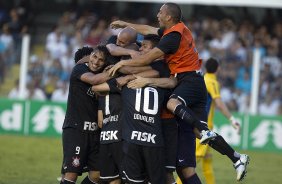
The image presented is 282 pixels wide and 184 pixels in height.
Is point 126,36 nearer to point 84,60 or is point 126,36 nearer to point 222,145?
point 84,60

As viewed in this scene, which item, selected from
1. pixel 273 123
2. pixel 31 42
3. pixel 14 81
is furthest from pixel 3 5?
pixel 273 123

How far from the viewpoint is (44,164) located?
653 inches

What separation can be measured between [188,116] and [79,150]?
1.56 metres

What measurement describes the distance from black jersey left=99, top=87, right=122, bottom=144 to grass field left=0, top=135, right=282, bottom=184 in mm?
3545

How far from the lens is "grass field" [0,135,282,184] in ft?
48.2

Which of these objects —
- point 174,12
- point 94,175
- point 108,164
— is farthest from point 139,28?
point 94,175

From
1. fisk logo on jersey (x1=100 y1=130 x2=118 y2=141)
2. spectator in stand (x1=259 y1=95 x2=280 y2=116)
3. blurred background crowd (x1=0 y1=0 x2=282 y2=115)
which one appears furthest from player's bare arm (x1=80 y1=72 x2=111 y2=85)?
spectator in stand (x1=259 y1=95 x2=280 y2=116)

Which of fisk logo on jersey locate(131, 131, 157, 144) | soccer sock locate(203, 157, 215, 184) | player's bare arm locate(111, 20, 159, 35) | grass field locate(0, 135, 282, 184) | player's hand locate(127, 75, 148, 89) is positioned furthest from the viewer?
grass field locate(0, 135, 282, 184)

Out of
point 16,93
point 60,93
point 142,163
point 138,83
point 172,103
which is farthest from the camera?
point 60,93

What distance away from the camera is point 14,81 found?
72.4 feet

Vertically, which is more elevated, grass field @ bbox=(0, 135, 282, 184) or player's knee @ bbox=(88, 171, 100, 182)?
player's knee @ bbox=(88, 171, 100, 182)

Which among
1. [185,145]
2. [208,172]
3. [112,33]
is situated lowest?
[208,172]

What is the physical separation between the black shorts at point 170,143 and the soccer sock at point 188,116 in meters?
0.23

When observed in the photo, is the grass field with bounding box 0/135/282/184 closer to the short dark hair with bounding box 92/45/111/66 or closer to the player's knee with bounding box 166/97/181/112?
the short dark hair with bounding box 92/45/111/66
